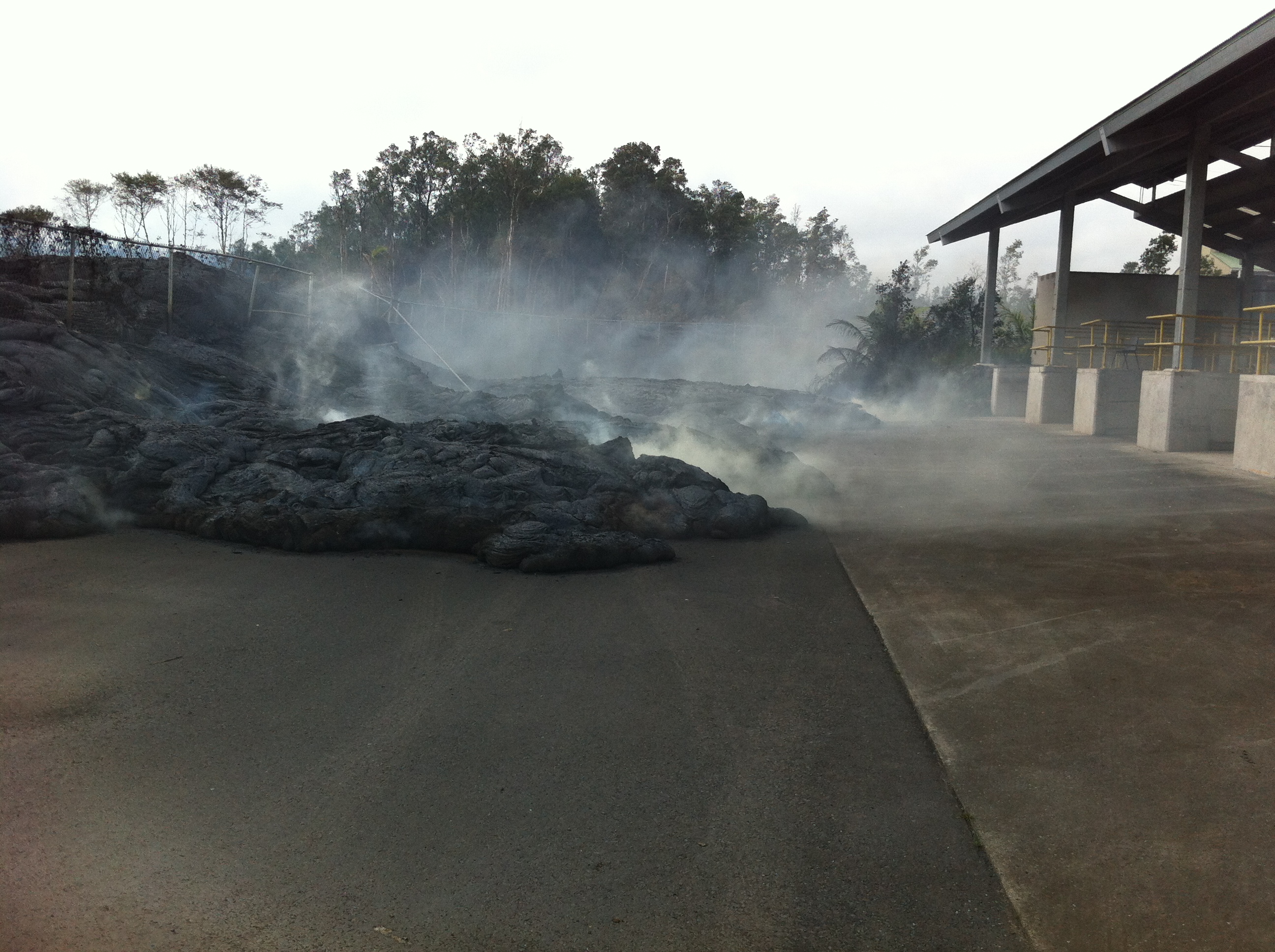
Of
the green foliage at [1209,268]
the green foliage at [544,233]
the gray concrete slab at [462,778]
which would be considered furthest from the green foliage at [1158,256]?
the gray concrete slab at [462,778]

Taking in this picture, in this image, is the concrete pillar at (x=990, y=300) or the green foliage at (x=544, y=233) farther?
the green foliage at (x=544, y=233)

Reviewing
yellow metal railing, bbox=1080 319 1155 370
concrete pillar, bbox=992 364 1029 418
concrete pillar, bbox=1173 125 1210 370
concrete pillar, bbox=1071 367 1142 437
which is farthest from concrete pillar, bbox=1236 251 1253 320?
concrete pillar, bbox=1173 125 1210 370

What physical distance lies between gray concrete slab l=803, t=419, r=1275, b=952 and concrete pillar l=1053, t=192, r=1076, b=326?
13.3m

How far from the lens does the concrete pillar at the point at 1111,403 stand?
718 inches

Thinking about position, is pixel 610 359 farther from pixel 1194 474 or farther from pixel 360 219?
pixel 1194 474

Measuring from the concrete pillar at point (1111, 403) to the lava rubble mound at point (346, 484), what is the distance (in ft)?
40.4

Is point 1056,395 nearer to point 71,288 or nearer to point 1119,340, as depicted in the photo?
point 1119,340

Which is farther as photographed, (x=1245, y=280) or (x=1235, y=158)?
(x=1245, y=280)

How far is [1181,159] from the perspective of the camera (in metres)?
19.4

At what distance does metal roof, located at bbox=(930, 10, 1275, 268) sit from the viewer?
13438 mm

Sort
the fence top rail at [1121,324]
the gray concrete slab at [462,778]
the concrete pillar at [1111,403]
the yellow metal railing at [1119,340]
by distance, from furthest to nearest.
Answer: the fence top rail at [1121,324], the yellow metal railing at [1119,340], the concrete pillar at [1111,403], the gray concrete slab at [462,778]

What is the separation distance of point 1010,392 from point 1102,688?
873 inches

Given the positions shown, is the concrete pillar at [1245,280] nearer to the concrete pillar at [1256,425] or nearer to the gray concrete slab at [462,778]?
the concrete pillar at [1256,425]

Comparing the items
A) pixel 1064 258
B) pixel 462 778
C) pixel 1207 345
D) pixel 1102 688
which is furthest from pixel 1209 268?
pixel 462 778
